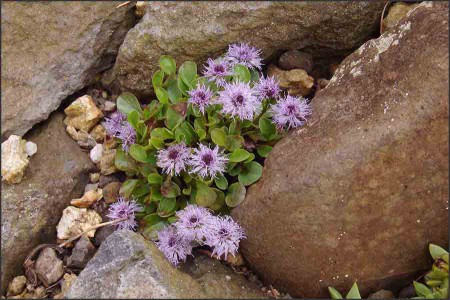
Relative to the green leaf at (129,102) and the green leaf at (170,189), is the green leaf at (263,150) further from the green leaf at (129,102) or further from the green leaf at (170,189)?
the green leaf at (129,102)

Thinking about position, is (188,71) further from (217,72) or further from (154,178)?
(154,178)

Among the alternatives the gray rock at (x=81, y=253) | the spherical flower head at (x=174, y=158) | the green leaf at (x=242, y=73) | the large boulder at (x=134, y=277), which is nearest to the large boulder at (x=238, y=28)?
the green leaf at (x=242, y=73)

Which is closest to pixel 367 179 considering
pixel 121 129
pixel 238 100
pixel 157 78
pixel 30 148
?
pixel 238 100

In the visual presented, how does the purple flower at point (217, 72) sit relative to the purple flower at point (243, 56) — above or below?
below

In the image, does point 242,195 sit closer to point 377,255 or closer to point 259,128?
point 259,128

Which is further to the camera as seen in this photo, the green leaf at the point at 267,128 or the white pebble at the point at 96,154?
the white pebble at the point at 96,154

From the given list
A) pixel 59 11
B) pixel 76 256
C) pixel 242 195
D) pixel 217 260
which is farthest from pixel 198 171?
pixel 59 11
